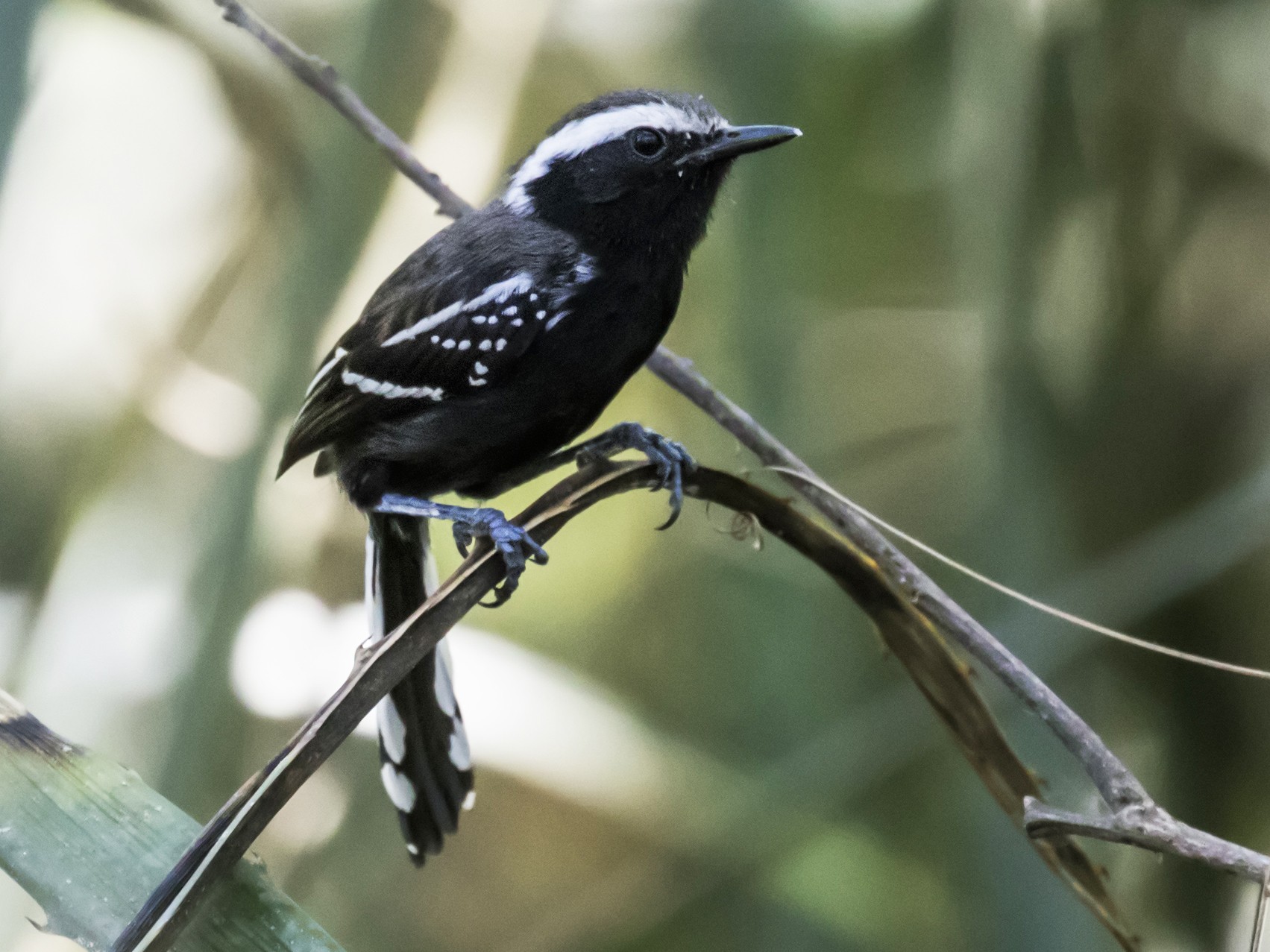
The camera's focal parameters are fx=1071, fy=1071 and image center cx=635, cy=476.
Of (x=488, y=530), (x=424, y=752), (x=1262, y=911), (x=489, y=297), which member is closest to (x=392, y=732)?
(x=424, y=752)

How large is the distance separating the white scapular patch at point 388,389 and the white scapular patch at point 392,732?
0.30 meters

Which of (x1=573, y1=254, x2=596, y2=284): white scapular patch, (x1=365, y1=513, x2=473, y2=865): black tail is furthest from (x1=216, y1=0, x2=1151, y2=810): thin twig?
(x1=365, y1=513, x2=473, y2=865): black tail

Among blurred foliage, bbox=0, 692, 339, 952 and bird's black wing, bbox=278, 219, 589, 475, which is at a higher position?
bird's black wing, bbox=278, 219, 589, 475

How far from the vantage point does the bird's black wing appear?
38.7 inches

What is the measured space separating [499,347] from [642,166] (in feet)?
0.79

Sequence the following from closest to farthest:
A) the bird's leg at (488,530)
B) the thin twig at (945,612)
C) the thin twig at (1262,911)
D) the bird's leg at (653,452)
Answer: the thin twig at (1262,911)
the thin twig at (945,612)
the bird's leg at (488,530)
the bird's leg at (653,452)

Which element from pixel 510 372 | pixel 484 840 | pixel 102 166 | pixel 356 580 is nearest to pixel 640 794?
pixel 484 840

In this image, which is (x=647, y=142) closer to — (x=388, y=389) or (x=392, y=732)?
(x=388, y=389)

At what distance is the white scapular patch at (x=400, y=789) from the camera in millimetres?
1057

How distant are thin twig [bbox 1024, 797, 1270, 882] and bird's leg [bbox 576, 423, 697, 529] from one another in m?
0.36

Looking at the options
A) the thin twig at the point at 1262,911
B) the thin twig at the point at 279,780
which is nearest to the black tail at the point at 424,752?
the thin twig at the point at 279,780

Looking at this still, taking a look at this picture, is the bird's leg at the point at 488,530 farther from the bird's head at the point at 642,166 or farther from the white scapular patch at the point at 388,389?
the bird's head at the point at 642,166

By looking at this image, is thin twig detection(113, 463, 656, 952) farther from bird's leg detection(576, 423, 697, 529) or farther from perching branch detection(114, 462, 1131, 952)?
bird's leg detection(576, 423, 697, 529)

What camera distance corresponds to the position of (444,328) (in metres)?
1.01
